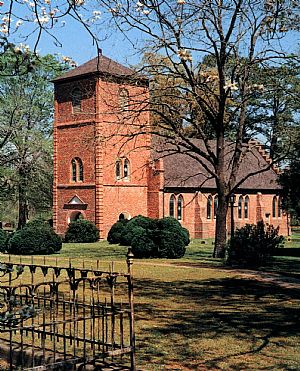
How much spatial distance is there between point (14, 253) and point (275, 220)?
30850 mm

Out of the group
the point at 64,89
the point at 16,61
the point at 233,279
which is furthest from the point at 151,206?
the point at 16,61

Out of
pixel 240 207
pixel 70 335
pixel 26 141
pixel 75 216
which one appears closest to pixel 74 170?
pixel 75 216

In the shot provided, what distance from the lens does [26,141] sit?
50250 mm

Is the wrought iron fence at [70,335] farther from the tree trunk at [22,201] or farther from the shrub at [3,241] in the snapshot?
the tree trunk at [22,201]

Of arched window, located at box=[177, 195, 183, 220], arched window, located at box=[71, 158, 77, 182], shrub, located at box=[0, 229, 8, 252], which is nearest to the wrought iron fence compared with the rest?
shrub, located at box=[0, 229, 8, 252]

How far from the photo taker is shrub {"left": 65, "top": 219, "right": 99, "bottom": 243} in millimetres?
42469

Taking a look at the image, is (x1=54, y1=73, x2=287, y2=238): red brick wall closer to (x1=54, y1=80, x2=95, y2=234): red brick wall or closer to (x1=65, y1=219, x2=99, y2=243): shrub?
(x1=54, y1=80, x2=95, y2=234): red brick wall

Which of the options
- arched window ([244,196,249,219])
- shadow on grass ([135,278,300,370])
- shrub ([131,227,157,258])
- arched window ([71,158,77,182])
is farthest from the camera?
arched window ([244,196,249,219])

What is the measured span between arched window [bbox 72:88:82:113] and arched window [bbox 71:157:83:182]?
138 inches

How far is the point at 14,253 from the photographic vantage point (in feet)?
101

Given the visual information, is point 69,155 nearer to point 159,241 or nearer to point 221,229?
point 159,241

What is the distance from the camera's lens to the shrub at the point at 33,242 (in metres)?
30.3

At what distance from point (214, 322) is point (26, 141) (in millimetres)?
39722

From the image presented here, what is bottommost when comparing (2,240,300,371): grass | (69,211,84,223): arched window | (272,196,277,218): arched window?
(2,240,300,371): grass
